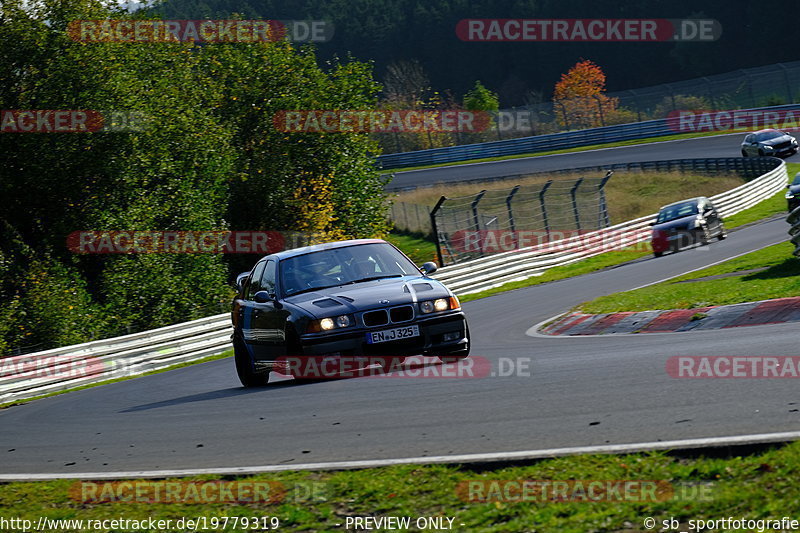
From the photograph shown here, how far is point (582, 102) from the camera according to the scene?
2859 inches

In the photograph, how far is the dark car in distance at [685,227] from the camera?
1048 inches

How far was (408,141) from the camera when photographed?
7562 cm

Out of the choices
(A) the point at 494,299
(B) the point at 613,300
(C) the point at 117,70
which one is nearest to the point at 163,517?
(B) the point at 613,300

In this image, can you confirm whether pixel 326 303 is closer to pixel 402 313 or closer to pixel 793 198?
pixel 402 313

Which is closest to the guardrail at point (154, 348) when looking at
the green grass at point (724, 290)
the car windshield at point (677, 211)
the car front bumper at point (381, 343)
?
the car windshield at point (677, 211)

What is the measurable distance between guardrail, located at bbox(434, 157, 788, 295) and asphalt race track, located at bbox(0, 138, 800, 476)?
14.1 metres

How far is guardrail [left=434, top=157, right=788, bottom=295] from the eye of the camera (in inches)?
1048

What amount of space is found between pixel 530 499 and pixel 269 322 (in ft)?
20.1

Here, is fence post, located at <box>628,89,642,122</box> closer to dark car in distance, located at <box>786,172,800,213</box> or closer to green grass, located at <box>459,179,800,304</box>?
green grass, located at <box>459,179,800,304</box>

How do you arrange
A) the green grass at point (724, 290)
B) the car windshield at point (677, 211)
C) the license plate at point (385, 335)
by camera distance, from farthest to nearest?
1. the car windshield at point (677, 211)
2. the green grass at point (724, 290)
3. the license plate at point (385, 335)

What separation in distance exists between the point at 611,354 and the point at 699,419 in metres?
3.54

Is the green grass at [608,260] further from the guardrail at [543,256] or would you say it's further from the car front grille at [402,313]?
the car front grille at [402,313]

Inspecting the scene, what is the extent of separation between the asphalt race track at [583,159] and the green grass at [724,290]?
1346 inches

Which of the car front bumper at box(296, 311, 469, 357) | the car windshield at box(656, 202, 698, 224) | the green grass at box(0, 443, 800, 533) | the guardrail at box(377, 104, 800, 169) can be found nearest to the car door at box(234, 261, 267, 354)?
the car front bumper at box(296, 311, 469, 357)
